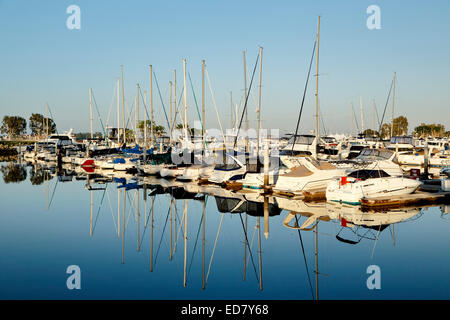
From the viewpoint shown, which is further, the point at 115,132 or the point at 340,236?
the point at 115,132

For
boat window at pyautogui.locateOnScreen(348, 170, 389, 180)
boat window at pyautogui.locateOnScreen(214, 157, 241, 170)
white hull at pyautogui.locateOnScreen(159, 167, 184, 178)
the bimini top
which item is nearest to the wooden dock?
boat window at pyautogui.locateOnScreen(348, 170, 389, 180)

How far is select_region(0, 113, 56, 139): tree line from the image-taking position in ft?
416

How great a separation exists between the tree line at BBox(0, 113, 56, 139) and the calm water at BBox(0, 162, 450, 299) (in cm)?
11321

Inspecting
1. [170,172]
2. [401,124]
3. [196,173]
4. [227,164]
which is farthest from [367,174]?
[401,124]

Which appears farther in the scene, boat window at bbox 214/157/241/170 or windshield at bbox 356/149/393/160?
windshield at bbox 356/149/393/160

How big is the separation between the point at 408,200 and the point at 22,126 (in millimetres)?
130289

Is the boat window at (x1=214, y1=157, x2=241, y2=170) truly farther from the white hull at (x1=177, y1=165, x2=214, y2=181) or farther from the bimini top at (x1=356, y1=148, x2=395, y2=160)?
the bimini top at (x1=356, y1=148, x2=395, y2=160)

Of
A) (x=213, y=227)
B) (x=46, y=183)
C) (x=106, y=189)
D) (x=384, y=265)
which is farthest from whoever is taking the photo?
(x=46, y=183)

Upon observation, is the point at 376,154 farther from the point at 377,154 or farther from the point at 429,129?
the point at 429,129

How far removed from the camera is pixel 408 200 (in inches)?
818
